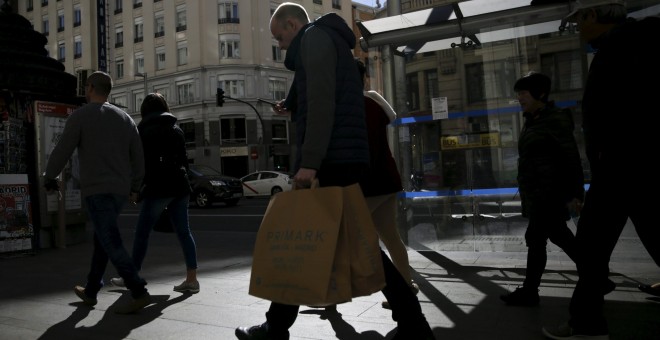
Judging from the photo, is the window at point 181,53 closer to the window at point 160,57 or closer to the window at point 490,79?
Result: the window at point 160,57

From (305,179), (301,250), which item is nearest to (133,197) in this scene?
(305,179)

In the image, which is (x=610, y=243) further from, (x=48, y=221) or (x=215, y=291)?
(x=48, y=221)

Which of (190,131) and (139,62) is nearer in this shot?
(190,131)

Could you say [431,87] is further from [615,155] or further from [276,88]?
[276,88]

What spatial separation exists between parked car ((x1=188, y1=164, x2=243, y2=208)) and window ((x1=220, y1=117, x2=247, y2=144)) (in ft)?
65.8

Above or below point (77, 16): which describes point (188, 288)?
below

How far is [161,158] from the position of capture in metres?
4.63

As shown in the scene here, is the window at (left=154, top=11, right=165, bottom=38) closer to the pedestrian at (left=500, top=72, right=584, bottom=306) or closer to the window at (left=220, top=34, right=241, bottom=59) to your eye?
the window at (left=220, top=34, right=241, bottom=59)

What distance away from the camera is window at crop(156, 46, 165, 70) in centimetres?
4210

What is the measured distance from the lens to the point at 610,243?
2857 millimetres

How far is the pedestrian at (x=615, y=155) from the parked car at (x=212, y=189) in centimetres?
1670

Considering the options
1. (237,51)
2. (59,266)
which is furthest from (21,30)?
(237,51)

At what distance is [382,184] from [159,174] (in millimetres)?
2051

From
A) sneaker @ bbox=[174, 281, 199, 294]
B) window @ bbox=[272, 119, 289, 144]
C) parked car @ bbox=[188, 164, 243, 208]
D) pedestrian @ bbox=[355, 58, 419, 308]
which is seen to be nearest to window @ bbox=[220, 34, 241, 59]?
window @ bbox=[272, 119, 289, 144]
